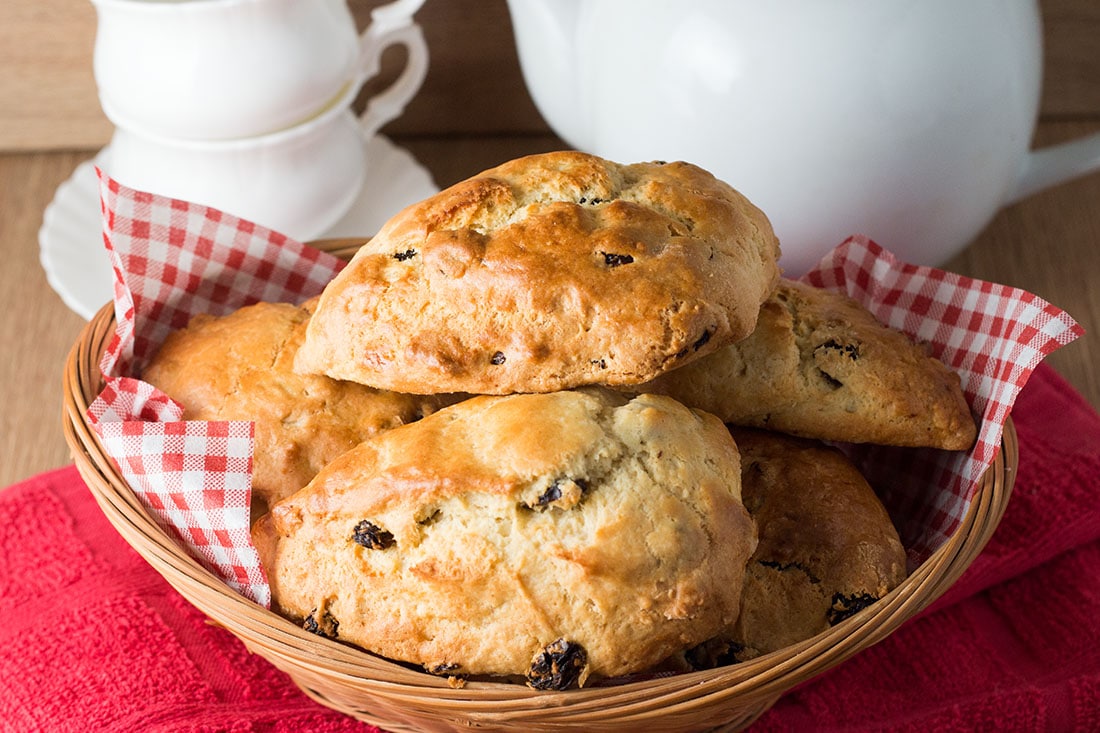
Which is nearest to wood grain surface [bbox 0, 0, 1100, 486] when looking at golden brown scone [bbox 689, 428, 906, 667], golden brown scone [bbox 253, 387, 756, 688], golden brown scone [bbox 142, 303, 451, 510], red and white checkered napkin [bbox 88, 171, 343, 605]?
red and white checkered napkin [bbox 88, 171, 343, 605]

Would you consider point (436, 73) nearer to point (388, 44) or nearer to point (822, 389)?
point (388, 44)

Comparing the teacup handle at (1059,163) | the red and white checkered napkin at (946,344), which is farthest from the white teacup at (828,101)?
the red and white checkered napkin at (946,344)

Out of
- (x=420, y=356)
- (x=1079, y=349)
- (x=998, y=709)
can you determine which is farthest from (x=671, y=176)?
(x=1079, y=349)

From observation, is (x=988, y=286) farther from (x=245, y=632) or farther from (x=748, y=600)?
(x=245, y=632)

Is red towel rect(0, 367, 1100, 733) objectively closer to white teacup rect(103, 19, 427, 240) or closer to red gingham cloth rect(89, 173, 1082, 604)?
red gingham cloth rect(89, 173, 1082, 604)

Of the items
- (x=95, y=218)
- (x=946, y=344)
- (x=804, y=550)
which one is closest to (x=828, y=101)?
(x=946, y=344)

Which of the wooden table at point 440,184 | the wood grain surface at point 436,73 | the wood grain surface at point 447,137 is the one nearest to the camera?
the wooden table at point 440,184

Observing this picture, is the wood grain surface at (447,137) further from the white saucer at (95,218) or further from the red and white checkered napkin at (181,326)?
the red and white checkered napkin at (181,326)

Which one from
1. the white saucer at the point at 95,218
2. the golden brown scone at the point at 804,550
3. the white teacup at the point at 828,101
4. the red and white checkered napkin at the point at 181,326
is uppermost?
the white teacup at the point at 828,101
